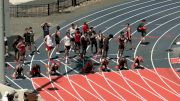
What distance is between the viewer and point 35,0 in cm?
4300

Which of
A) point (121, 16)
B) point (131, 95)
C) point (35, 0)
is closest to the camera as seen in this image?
point (131, 95)

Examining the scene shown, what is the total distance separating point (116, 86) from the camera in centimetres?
2527

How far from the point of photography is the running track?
24.3 metres

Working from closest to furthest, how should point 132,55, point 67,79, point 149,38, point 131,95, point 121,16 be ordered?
point 131,95
point 67,79
point 132,55
point 149,38
point 121,16

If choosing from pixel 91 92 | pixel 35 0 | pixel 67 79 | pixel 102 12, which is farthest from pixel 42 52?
pixel 35 0

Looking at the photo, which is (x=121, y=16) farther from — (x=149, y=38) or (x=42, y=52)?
(x=42, y=52)

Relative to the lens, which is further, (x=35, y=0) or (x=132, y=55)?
(x=35, y=0)

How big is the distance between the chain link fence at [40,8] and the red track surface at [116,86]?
13185mm

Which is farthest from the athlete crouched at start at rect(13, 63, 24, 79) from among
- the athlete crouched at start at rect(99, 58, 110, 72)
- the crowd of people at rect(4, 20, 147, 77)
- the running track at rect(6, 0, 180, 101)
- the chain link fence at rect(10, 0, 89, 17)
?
the chain link fence at rect(10, 0, 89, 17)

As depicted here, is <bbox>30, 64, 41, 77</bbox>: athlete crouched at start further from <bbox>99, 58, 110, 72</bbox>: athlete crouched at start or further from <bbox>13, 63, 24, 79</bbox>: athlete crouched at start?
<bbox>99, 58, 110, 72</bbox>: athlete crouched at start

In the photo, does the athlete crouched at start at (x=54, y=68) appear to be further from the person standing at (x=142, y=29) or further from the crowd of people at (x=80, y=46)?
the person standing at (x=142, y=29)

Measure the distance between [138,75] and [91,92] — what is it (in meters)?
3.21

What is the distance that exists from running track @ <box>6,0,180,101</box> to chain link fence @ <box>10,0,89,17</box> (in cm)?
332

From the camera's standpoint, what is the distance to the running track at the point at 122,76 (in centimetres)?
2427
